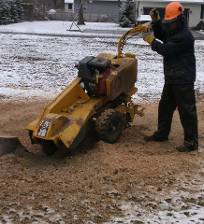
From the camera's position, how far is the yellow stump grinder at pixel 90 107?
156 inches

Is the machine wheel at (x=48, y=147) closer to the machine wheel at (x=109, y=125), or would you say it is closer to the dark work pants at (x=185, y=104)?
the machine wheel at (x=109, y=125)

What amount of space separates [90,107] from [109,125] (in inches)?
13.5

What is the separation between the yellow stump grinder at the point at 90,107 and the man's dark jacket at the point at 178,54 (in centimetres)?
41

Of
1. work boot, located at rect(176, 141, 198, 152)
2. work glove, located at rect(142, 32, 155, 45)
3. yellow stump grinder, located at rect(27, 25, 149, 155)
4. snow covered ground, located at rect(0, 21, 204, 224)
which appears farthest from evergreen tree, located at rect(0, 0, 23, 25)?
work boot, located at rect(176, 141, 198, 152)

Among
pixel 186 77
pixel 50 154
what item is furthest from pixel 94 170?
pixel 186 77

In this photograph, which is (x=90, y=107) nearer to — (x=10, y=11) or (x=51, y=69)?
(x=51, y=69)

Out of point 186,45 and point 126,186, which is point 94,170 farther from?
point 186,45

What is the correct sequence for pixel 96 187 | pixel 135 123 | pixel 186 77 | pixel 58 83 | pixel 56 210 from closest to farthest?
pixel 56 210, pixel 96 187, pixel 186 77, pixel 135 123, pixel 58 83

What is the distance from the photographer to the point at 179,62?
14.7 feet

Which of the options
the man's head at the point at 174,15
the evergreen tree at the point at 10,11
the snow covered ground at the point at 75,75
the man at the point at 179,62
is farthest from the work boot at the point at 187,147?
the evergreen tree at the point at 10,11

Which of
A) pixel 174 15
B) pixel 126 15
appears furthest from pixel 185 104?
pixel 126 15

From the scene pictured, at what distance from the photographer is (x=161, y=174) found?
381 cm

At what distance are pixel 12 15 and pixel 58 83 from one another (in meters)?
28.6

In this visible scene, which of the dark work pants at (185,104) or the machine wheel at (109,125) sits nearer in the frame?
the machine wheel at (109,125)
